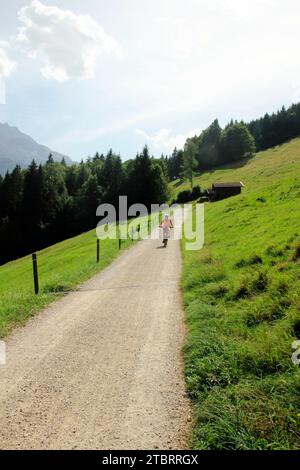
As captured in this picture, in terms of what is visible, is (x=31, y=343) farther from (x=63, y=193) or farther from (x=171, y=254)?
(x=63, y=193)

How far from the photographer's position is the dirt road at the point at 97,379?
5297 millimetres

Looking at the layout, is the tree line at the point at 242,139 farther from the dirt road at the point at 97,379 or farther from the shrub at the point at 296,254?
the dirt road at the point at 97,379

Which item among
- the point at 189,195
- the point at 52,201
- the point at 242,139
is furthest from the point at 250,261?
the point at 242,139

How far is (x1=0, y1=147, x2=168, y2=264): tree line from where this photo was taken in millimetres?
91375

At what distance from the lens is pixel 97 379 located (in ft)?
23.1

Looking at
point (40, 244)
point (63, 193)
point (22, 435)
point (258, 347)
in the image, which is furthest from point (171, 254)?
point (63, 193)

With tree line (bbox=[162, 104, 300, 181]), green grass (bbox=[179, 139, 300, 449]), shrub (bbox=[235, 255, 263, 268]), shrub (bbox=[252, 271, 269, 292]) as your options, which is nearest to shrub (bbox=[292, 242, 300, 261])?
green grass (bbox=[179, 139, 300, 449])

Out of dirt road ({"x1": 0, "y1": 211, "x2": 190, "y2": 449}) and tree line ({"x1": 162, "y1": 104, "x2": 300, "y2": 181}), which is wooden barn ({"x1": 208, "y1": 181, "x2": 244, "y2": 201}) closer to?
tree line ({"x1": 162, "y1": 104, "x2": 300, "y2": 181})

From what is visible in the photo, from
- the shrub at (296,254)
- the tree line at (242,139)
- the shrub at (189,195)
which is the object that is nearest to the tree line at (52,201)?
the shrub at (189,195)

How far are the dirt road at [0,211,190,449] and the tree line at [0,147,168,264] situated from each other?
269 feet

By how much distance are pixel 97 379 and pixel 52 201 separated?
98326 millimetres

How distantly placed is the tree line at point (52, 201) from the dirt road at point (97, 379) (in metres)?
82.1
